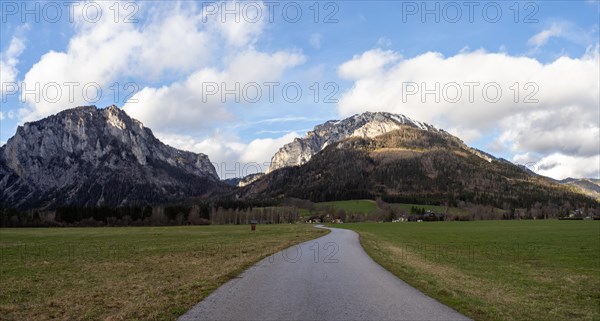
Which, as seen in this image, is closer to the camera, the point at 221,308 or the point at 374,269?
the point at 221,308

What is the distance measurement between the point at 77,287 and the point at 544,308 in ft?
62.9

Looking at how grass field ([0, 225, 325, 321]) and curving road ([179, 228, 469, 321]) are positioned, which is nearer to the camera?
curving road ([179, 228, 469, 321])

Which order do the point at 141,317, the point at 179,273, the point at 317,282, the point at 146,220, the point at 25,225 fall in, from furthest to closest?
the point at 146,220 → the point at 25,225 → the point at 179,273 → the point at 317,282 → the point at 141,317

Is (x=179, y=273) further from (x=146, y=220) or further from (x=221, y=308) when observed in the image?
(x=146, y=220)

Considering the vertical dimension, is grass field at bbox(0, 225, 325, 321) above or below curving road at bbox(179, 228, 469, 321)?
below

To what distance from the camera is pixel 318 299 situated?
14531mm

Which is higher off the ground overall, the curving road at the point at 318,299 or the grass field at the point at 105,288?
the curving road at the point at 318,299

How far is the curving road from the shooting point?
12094mm

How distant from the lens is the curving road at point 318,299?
1209 cm

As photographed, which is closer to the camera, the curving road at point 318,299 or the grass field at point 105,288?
the curving road at point 318,299

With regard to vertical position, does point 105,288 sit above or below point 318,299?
below

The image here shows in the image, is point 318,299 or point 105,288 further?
point 105,288

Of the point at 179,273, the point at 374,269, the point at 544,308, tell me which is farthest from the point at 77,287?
the point at 544,308

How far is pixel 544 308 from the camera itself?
14.5 m
